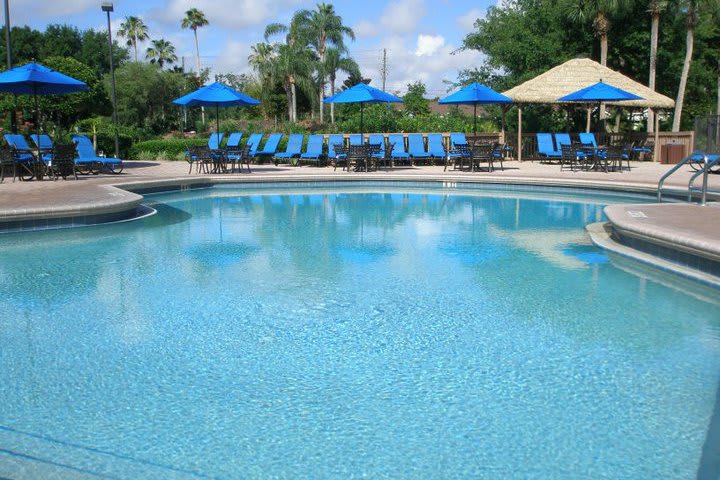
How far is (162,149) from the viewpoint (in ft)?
74.5

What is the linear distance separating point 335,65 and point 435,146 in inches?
1085

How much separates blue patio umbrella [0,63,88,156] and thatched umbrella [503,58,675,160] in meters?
11.9

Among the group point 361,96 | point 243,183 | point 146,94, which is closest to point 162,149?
point 361,96

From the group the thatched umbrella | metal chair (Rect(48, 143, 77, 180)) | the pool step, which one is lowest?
the pool step

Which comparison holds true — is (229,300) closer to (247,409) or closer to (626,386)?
(247,409)

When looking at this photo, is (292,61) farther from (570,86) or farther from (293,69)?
(570,86)

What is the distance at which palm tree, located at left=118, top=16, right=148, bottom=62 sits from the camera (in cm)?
6097

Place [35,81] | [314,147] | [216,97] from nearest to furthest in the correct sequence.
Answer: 1. [35,81]
2. [216,97]
3. [314,147]

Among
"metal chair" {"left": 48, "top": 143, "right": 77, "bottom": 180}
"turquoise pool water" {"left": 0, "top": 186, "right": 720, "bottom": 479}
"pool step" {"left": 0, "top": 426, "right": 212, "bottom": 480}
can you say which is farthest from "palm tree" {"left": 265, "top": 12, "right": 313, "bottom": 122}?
"pool step" {"left": 0, "top": 426, "right": 212, "bottom": 480}

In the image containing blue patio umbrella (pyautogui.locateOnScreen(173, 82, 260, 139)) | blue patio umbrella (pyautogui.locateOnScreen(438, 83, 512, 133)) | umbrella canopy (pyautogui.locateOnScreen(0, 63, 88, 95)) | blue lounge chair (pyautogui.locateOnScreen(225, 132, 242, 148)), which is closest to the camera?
umbrella canopy (pyautogui.locateOnScreen(0, 63, 88, 95))

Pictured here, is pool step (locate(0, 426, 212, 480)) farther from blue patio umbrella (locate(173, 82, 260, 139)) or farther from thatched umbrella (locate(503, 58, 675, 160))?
thatched umbrella (locate(503, 58, 675, 160))

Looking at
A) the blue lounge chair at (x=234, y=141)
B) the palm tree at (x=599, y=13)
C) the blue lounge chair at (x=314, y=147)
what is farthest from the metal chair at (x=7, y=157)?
the palm tree at (x=599, y=13)

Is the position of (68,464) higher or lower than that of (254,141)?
lower

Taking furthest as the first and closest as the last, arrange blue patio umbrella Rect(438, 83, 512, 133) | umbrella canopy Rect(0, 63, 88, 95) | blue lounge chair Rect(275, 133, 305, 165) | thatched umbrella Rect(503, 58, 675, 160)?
thatched umbrella Rect(503, 58, 675, 160), blue lounge chair Rect(275, 133, 305, 165), blue patio umbrella Rect(438, 83, 512, 133), umbrella canopy Rect(0, 63, 88, 95)
